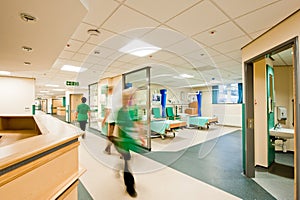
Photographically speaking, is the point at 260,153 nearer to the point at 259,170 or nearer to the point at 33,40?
the point at 259,170

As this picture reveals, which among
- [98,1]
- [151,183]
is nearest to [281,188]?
[151,183]

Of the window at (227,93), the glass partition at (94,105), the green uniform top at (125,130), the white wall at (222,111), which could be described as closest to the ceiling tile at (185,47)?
the green uniform top at (125,130)

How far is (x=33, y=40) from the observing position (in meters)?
2.19

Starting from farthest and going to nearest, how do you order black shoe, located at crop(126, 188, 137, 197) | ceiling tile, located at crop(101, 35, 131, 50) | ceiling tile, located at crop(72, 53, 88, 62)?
ceiling tile, located at crop(72, 53, 88, 62) → ceiling tile, located at crop(101, 35, 131, 50) → black shoe, located at crop(126, 188, 137, 197)

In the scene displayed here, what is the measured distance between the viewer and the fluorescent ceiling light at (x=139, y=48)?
3.07 meters

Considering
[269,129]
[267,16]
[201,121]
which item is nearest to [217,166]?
[269,129]

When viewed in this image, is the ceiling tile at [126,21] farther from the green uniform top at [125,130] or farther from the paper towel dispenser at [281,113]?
the paper towel dispenser at [281,113]

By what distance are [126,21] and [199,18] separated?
3.42ft

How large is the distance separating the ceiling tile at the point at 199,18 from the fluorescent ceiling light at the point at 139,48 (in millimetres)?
873

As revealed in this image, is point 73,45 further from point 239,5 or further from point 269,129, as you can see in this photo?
point 269,129

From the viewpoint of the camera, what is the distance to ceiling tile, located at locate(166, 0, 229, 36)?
1916 millimetres

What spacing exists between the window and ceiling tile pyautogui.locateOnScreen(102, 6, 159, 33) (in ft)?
28.3

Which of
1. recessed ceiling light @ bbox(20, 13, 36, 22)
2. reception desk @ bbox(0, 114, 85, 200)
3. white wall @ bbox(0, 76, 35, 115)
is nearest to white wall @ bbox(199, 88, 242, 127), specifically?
reception desk @ bbox(0, 114, 85, 200)

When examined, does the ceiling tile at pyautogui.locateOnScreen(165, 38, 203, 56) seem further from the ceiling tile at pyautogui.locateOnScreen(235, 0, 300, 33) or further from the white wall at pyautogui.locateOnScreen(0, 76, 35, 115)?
the white wall at pyautogui.locateOnScreen(0, 76, 35, 115)
